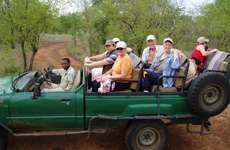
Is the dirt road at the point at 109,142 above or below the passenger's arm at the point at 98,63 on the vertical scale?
below

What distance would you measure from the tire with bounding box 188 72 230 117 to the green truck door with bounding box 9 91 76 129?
84.6 inches

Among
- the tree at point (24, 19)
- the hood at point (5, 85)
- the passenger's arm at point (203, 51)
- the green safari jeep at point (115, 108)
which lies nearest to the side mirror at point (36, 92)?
the green safari jeep at point (115, 108)

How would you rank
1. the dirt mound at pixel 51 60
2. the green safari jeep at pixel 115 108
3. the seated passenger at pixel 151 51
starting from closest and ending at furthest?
1. the green safari jeep at pixel 115 108
2. the seated passenger at pixel 151 51
3. the dirt mound at pixel 51 60

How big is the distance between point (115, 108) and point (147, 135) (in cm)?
87

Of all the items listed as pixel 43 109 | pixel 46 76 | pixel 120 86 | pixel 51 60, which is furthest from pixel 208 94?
pixel 51 60

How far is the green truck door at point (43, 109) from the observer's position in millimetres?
3162

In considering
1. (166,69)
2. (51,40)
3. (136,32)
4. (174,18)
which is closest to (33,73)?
(166,69)

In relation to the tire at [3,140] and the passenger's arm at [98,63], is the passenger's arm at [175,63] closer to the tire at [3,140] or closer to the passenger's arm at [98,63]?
the passenger's arm at [98,63]

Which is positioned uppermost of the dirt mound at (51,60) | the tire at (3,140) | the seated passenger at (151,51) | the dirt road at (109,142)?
the seated passenger at (151,51)

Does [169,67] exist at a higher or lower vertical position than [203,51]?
lower

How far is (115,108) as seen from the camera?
11.0 feet

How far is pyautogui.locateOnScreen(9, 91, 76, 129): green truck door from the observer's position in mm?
3162

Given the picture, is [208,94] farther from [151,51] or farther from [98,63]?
[98,63]

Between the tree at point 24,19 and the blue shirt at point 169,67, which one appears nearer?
the blue shirt at point 169,67
